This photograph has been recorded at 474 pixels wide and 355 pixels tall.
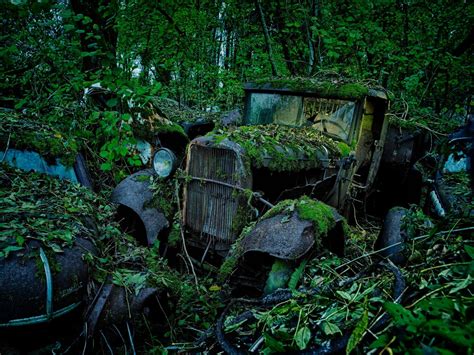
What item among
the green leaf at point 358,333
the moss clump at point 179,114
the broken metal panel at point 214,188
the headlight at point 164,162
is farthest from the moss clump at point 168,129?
the green leaf at point 358,333

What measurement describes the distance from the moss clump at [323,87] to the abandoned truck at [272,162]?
1 cm

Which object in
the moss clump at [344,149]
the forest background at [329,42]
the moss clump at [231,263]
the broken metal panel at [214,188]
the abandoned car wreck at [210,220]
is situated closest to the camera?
the abandoned car wreck at [210,220]

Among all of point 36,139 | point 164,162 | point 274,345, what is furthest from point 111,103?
point 274,345

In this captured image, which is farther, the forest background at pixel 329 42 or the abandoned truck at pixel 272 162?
the forest background at pixel 329 42

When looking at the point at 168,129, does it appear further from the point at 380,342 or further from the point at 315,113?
the point at 380,342

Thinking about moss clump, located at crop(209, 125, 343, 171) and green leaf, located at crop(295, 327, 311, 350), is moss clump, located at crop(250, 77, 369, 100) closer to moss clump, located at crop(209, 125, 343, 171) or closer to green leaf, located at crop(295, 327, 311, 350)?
moss clump, located at crop(209, 125, 343, 171)

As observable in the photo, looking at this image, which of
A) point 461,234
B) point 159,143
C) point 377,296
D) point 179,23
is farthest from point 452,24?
point 377,296

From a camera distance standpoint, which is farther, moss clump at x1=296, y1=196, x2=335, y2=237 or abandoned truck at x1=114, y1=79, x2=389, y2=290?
abandoned truck at x1=114, y1=79, x2=389, y2=290

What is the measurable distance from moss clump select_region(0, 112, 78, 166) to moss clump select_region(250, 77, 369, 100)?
2679 millimetres

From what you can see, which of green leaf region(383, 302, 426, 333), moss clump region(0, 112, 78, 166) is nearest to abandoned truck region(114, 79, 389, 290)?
moss clump region(0, 112, 78, 166)

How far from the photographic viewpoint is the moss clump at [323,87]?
4422mm

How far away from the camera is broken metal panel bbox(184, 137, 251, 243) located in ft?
11.4

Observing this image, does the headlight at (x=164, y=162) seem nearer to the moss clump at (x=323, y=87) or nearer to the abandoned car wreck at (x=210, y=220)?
the abandoned car wreck at (x=210, y=220)

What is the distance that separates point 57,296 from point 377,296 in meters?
1.97
